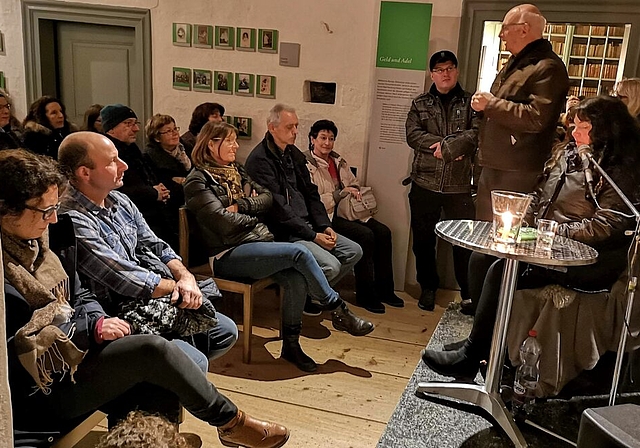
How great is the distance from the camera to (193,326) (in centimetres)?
214

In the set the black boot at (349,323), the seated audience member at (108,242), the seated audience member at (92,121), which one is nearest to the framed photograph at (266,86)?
the seated audience member at (92,121)

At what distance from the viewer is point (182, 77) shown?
4.25 meters

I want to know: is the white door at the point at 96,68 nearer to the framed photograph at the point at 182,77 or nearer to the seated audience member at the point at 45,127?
the framed photograph at the point at 182,77

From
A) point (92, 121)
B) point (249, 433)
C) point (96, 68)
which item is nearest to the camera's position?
point (249, 433)

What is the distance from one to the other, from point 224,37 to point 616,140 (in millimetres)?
2668

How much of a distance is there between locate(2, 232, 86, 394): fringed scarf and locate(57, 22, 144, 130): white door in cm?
296

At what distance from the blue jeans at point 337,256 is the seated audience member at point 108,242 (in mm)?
984

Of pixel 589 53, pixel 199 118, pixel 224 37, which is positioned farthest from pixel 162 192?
pixel 589 53

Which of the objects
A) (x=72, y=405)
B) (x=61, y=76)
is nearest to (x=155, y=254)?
(x=72, y=405)

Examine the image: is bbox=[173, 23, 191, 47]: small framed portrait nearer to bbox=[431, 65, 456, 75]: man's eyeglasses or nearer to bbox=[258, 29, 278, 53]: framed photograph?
bbox=[258, 29, 278, 53]: framed photograph

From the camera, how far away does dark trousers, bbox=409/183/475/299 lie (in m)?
3.66

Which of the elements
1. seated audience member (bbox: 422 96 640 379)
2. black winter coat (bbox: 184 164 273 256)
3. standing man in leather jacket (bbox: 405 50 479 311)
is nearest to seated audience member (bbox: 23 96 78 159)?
black winter coat (bbox: 184 164 273 256)

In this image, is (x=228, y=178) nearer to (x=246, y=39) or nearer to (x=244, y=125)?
(x=244, y=125)

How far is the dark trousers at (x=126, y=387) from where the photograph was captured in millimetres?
1666
